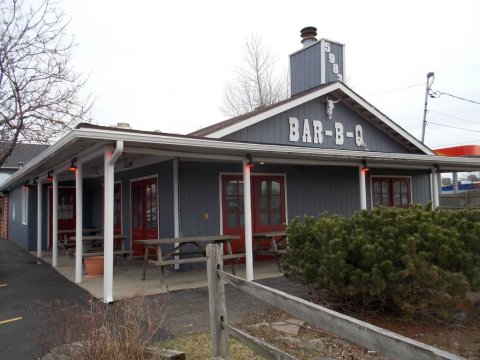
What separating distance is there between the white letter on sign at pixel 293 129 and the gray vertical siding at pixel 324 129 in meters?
0.08

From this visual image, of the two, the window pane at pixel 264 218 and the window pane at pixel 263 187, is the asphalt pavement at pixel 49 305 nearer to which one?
the window pane at pixel 264 218

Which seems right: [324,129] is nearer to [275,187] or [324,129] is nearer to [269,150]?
[275,187]

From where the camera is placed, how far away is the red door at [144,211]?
10.4 m

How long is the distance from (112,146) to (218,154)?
2167mm

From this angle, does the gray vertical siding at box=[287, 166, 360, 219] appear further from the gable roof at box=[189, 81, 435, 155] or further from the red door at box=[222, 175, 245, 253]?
the gable roof at box=[189, 81, 435, 155]

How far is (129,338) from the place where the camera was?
3609 mm

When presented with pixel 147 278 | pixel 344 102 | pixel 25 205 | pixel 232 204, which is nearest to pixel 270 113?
pixel 232 204

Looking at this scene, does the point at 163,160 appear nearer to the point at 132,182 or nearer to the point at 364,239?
the point at 132,182

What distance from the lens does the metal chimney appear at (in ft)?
42.5

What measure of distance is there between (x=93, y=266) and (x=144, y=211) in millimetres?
2279

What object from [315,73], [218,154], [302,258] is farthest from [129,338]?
[315,73]

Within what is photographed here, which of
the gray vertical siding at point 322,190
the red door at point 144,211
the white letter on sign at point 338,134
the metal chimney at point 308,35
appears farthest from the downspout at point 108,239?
the metal chimney at point 308,35

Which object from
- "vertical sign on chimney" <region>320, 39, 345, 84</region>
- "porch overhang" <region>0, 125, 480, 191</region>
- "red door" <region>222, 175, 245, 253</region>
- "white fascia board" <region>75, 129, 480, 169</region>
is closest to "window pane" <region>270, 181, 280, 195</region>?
"red door" <region>222, 175, 245, 253</region>

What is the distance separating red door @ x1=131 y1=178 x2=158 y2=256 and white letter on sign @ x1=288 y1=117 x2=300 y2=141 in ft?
12.3
